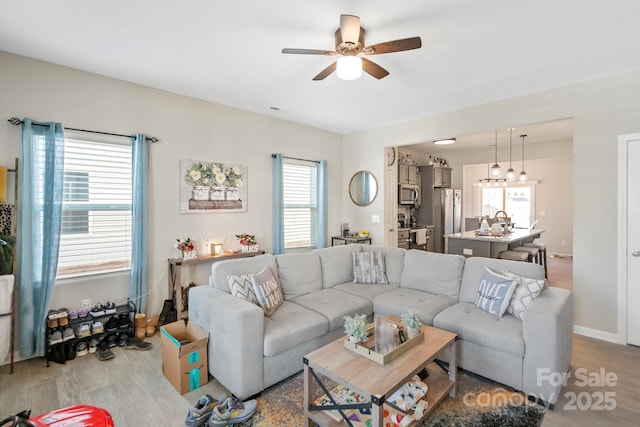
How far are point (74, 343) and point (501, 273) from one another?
4030 millimetres

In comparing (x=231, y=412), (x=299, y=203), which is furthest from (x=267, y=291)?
(x=299, y=203)

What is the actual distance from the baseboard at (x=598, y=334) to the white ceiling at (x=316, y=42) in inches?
107

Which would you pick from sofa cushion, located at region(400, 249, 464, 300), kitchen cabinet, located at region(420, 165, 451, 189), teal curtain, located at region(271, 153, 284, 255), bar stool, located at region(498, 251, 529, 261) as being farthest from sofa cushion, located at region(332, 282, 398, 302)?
kitchen cabinet, located at region(420, 165, 451, 189)

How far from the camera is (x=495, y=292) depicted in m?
2.60

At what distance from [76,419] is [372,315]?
2397mm

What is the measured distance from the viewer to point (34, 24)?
2.28 metres

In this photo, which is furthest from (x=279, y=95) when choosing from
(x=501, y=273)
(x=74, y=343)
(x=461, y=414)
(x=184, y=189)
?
(x=461, y=414)

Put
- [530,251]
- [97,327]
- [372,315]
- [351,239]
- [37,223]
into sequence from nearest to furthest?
[37,223]
[97,327]
[372,315]
[530,251]
[351,239]

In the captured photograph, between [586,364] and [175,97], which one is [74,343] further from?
[586,364]

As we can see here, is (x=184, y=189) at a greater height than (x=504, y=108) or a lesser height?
lesser

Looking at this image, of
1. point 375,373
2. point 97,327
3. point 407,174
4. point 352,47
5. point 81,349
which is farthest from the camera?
point 407,174

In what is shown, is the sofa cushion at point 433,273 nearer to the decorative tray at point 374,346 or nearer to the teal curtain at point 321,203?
the decorative tray at point 374,346

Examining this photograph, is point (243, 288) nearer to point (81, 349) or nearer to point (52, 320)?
point (81, 349)

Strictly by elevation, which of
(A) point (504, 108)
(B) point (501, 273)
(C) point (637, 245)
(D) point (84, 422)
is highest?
(A) point (504, 108)
